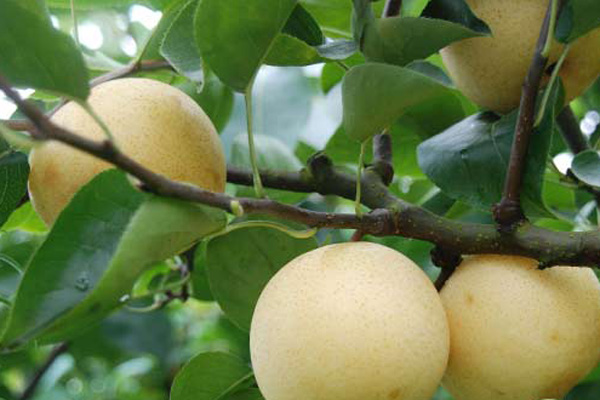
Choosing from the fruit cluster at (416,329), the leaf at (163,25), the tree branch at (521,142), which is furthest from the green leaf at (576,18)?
the leaf at (163,25)

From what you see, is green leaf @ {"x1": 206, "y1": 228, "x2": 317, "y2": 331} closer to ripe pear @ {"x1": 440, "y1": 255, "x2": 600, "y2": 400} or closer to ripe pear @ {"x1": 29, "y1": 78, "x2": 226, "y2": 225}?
ripe pear @ {"x1": 29, "y1": 78, "x2": 226, "y2": 225}

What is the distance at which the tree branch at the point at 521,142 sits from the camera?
3.04ft

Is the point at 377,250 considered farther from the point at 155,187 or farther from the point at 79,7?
the point at 79,7

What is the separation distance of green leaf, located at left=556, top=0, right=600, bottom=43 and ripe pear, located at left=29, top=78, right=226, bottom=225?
42 cm

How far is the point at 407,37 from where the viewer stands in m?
0.96

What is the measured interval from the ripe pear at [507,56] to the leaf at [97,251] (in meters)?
0.40

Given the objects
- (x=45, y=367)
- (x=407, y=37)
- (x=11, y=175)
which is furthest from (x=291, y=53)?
(x=45, y=367)

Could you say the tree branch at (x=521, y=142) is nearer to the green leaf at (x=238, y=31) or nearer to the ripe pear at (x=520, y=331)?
the ripe pear at (x=520, y=331)

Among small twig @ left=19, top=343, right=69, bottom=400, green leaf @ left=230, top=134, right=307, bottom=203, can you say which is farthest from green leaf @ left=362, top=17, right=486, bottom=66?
small twig @ left=19, top=343, right=69, bottom=400

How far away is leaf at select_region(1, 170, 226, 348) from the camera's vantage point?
2.42 ft

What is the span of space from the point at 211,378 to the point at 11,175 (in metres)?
0.35

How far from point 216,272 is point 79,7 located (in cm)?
52

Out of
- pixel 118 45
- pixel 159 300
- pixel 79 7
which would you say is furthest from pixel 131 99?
pixel 118 45

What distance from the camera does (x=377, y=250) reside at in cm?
93
